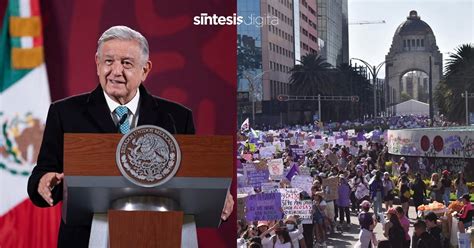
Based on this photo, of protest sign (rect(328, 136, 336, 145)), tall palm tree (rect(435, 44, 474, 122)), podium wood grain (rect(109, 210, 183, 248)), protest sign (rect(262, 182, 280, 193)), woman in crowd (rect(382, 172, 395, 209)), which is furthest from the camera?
woman in crowd (rect(382, 172, 395, 209))

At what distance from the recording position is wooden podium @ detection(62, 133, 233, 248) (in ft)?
5.96

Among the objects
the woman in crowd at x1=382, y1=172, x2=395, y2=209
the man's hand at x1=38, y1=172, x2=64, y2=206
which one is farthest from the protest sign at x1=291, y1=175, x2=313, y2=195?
the man's hand at x1=38, y1=172, x2=64, y2=206

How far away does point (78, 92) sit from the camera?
3600mm

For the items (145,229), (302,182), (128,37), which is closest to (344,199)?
(302,182)

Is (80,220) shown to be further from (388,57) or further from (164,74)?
(388,57)

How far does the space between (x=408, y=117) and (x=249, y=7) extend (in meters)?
1.49

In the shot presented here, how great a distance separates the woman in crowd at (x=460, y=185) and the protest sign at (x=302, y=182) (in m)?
0.96

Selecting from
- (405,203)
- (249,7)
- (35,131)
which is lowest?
(405,203)

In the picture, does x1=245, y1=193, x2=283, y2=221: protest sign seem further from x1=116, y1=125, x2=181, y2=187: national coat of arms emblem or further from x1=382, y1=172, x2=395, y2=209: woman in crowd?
x1=116, y1=125, x2=181, y2=187: national coat of arms emblem

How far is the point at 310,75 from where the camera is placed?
464cm

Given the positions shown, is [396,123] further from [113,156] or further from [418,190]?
[113,156]

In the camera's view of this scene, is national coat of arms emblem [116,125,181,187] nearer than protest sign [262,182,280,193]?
Yes

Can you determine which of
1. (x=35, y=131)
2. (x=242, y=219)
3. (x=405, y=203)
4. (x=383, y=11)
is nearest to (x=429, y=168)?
(x=405, y=203)

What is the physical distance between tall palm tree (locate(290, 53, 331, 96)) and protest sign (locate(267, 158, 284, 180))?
1.70ft
